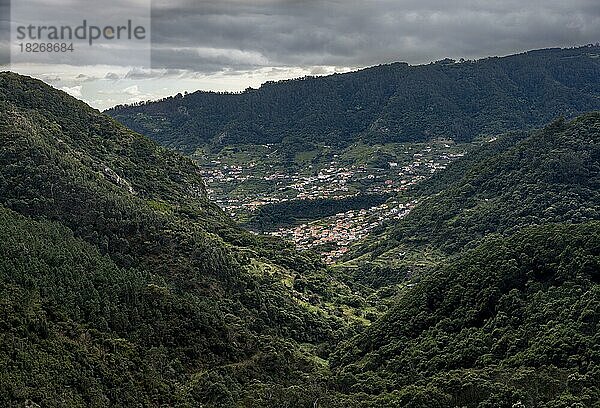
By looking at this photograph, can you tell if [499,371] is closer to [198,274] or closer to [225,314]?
[225,314]

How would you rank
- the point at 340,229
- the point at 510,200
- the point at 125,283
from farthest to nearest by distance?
the point at 340,229 → the point at 510,200 → the point at 125,283

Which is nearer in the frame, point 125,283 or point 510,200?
point 125,283

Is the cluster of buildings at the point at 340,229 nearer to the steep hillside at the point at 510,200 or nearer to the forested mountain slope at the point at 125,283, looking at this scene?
the steep hillside at the point at 510,200

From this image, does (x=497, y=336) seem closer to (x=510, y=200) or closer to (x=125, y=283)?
(x=125, y=283)

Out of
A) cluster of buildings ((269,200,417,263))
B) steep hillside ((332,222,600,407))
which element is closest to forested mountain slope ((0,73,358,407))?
steep hillside ((332,222,600,407))

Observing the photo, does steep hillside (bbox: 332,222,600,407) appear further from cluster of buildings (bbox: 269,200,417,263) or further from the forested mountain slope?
cluster of buildings (bbox: 269,200,417,263)

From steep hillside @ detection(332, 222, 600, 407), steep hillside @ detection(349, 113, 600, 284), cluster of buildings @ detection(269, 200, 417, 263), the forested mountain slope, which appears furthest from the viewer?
cluster of buildings @ detection(269, 200, 417, 263)

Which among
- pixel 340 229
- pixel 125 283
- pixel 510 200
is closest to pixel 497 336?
pixel 125 283
